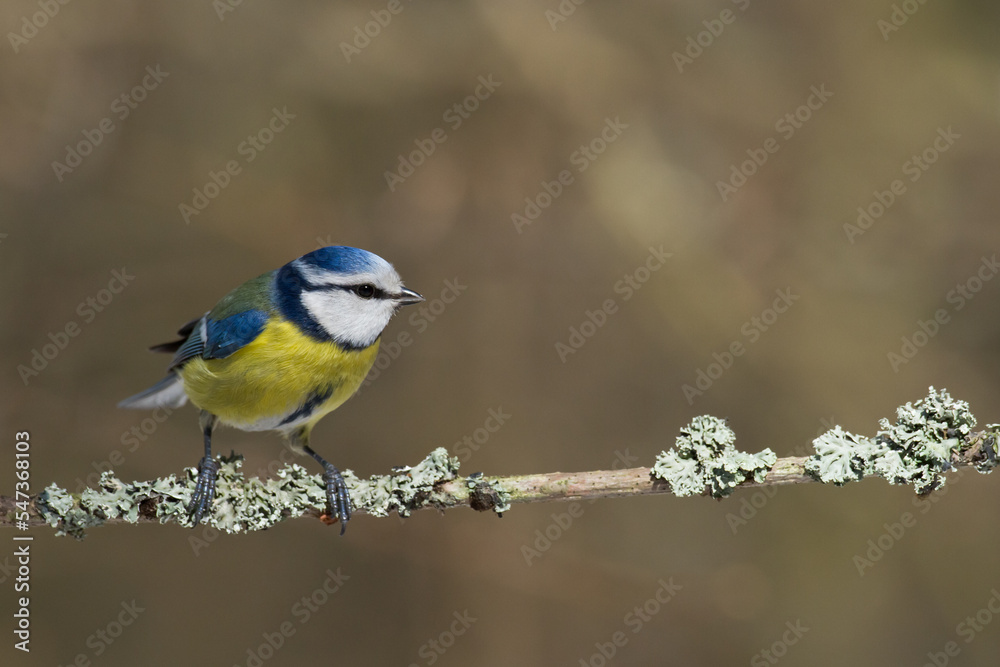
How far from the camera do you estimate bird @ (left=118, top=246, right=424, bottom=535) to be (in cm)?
275

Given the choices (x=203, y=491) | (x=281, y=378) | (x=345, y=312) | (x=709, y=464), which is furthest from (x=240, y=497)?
(x=709, y=464)

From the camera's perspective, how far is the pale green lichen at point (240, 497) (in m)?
2.31

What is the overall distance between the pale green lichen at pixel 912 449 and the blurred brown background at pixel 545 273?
1.77 meters

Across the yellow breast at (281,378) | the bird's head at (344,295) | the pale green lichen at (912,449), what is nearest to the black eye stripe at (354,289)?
the bird's head at (344,295)

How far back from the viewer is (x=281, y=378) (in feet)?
8.96

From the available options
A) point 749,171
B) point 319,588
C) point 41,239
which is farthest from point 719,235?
point 41,239

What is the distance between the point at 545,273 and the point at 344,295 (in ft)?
5.32

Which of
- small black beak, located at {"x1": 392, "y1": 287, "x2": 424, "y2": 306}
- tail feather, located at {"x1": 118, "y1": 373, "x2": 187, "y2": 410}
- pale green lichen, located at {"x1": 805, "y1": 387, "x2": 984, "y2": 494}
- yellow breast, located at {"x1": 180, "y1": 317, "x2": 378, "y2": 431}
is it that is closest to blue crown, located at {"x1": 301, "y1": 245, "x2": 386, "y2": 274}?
small black beak, located at {"x1": 392, "y1": 287, "x2": 424, "y2": 306}

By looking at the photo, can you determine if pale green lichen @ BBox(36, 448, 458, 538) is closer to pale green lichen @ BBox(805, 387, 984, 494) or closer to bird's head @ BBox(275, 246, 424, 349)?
bird's head @ BBox(275, 246, 424, 349)

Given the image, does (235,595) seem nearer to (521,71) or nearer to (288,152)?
(288,152)

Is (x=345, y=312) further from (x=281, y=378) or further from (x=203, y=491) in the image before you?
(x=203, y=491)

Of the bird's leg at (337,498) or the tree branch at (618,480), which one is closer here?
the tree branch at (618,480)

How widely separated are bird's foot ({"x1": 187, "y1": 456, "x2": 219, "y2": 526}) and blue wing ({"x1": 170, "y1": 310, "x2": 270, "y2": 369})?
0.45 m

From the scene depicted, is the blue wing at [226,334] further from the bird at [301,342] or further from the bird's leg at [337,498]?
the bird's leg at [337,498]
